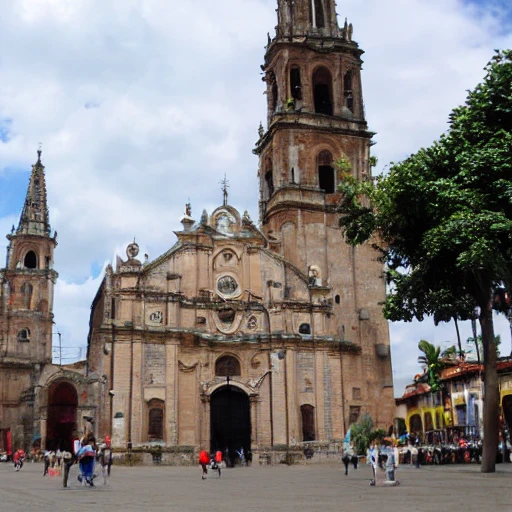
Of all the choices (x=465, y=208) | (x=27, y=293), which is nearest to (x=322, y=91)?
(x=465, y=208)

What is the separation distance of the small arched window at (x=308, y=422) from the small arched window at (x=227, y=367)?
3.98 metres

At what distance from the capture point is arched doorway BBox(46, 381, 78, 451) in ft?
161

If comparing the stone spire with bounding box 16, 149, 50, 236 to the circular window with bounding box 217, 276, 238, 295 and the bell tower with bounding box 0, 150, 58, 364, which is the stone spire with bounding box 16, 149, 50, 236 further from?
the circular window with bounding box 217, 276, 238, 295

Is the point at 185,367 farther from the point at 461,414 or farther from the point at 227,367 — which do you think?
the point at 461,414

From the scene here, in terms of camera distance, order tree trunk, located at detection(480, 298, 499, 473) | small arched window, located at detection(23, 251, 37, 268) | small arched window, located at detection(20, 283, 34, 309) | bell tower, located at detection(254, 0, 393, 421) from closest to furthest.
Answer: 1. tree trunk, located at detection(480, 298, 499, 473)
2. bell tower, located at detection(254, 0, 393, 421)
3. small arched window, located at detection(20, 283, 34, 309)
4. small arched window, located at detection(23, 251, 37, 268)

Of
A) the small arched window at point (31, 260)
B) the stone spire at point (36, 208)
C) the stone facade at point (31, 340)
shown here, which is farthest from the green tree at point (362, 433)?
the stone spire at point (36, 208)

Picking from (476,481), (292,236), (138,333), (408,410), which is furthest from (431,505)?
(408,410)

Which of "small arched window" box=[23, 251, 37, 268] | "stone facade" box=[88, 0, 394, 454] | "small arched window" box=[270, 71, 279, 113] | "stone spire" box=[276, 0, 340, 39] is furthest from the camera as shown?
"small arched window" box=[23, 251, 37, 268]

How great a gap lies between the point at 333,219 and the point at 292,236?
274 centimetres

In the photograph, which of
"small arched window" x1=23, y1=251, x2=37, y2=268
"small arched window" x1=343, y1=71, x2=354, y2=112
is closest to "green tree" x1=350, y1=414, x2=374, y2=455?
"small arched window" x1=343, y1=71, x2=354, y2=112

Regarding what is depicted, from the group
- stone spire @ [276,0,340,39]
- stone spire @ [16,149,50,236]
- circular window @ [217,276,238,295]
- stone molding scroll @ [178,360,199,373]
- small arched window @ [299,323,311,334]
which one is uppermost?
stone spire @ [276,0,340,39]

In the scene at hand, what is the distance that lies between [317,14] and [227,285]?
64.9 feet

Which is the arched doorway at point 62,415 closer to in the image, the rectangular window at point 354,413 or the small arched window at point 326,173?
the rectangular window at point 354,413

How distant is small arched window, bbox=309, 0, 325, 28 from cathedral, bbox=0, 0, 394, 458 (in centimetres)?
13
